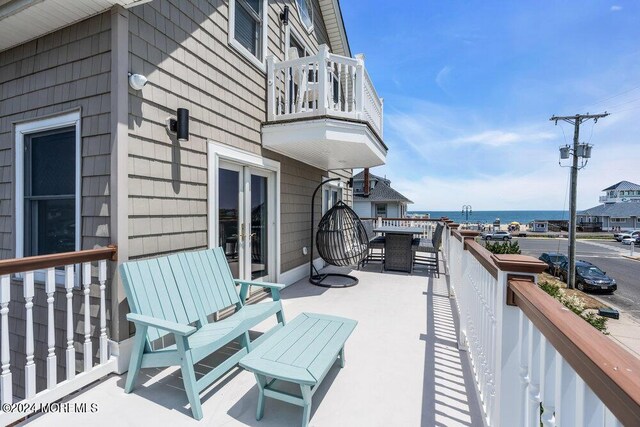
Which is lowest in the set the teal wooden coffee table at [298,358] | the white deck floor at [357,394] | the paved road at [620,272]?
the paved road at [620,272]

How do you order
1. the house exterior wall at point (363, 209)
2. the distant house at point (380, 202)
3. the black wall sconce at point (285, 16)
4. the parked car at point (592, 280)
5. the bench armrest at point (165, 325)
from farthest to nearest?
the house exterior wall at point (363, 209), the distant house at point (380, 202), the parked car at point (592, 280), the black wall sconce at point (285, 16), the bench armrest at point (165, 325)

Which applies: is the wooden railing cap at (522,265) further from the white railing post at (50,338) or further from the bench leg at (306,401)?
the white railing post at (50,338)

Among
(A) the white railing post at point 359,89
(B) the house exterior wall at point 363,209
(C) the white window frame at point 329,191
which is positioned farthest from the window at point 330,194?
(B) the house exterior wall at point 363,209

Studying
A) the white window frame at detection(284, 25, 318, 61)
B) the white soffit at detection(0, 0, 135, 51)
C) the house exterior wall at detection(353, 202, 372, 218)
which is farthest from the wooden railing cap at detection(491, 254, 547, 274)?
the house exterior wall at detection(353, 202, 372, 218)

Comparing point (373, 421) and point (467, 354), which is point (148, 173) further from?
point (467, 354)

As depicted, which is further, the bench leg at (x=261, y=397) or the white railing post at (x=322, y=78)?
the white railing post at (x=322, y=78)

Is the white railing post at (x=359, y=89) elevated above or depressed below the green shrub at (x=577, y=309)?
above

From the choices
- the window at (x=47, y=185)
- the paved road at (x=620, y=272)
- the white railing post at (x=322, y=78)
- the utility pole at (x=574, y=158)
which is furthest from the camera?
the utility pole at (x=574, y=158)

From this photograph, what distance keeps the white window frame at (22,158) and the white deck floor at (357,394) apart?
132cm

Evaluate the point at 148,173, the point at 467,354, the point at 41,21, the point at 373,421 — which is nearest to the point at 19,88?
the point at 41,21

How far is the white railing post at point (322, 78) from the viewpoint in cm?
412

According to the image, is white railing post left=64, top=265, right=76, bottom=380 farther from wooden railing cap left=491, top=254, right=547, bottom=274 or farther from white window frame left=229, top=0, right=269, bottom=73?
white window frame left=229, top=0, right=269, bottom=73

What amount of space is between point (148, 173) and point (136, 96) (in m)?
0.69

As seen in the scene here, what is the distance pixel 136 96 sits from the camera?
257 centimetres
